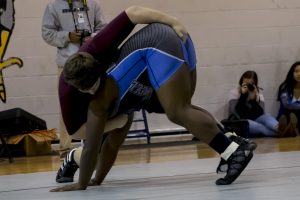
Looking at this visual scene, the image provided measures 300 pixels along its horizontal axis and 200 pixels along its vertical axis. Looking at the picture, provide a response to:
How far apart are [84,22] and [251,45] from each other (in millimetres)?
2573

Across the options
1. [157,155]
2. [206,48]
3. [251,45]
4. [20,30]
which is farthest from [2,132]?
[251,45]

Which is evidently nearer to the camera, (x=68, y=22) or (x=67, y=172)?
(x=67, y=172)

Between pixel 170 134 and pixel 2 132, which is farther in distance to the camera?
pixel 170 134

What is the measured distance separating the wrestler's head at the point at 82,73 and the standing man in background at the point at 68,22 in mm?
2240

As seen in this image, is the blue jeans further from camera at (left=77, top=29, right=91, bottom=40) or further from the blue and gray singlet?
the blue and gray singlet

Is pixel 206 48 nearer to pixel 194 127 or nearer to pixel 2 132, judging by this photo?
pixel 2 132

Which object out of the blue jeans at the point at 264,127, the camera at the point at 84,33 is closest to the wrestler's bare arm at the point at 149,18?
the camera at the point at 84,33

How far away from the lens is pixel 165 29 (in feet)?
9.89

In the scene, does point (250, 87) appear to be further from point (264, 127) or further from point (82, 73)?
point (82, 73)

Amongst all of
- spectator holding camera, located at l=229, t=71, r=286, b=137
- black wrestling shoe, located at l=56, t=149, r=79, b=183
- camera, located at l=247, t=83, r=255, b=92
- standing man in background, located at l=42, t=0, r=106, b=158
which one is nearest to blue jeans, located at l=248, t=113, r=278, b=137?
spectator holding camera, located at l=229, t=71, r=286, b=137

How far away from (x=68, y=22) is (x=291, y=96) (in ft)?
9.46

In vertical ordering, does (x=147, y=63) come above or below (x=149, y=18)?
below

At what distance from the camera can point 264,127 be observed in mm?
6738

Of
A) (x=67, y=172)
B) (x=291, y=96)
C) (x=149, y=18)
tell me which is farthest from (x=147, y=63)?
(x=291, y=96)
